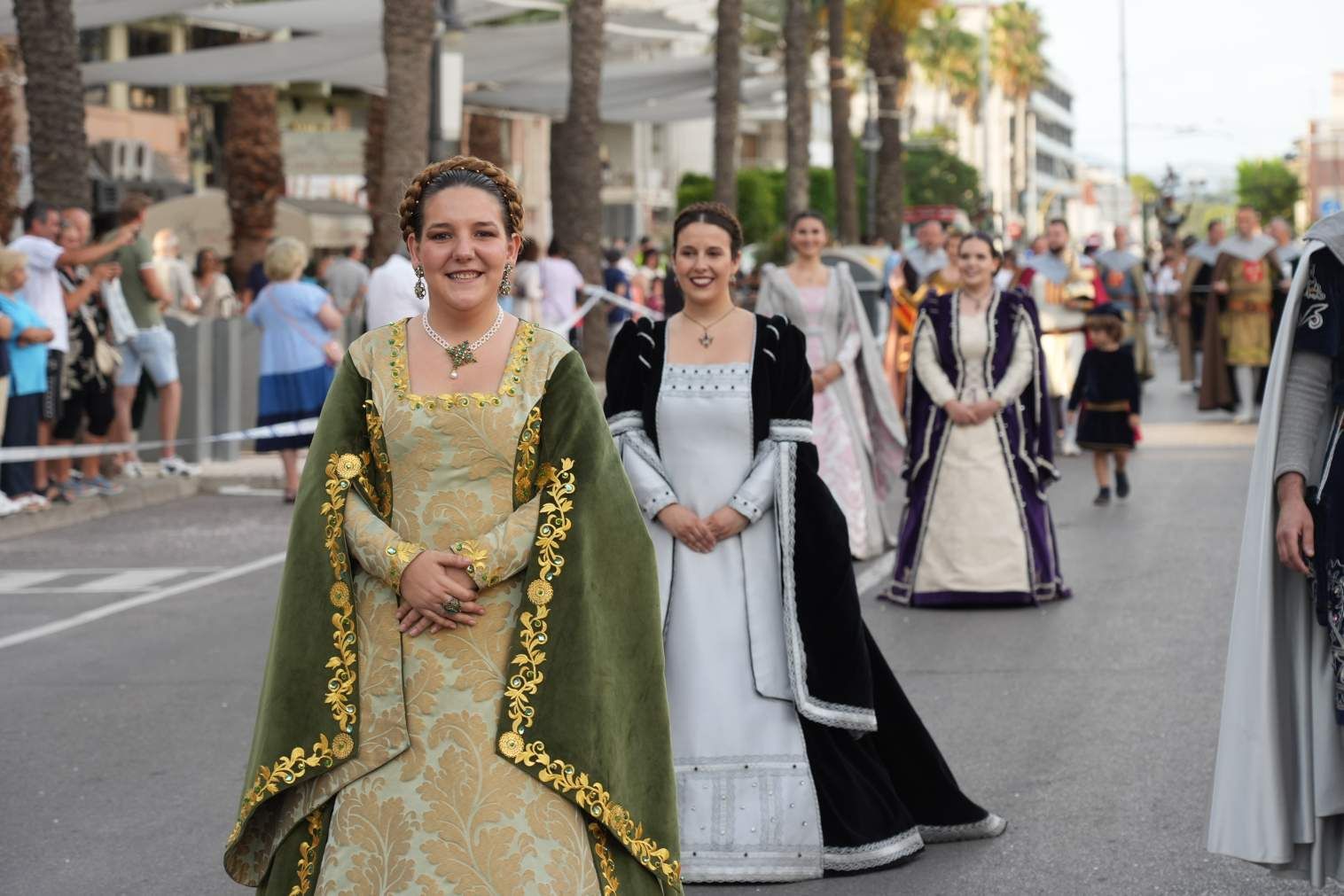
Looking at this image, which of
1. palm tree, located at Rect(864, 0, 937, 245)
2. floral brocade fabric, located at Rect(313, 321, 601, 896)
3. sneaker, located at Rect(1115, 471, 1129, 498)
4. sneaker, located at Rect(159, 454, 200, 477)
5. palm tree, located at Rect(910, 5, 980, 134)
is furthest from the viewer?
palm tree, located at Rect(910, 5, 980, 134)

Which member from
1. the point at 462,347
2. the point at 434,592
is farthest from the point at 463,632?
the point at 462,347

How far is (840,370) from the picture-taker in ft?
38.1

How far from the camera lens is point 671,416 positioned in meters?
6.58

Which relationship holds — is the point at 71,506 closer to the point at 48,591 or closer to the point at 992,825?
the point at 48,591

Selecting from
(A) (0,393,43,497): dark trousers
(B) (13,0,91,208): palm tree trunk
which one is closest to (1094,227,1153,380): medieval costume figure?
(B) (13,0,91,208): palm tree trunk

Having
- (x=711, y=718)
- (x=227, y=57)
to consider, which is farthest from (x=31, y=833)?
(x=227, y=57)

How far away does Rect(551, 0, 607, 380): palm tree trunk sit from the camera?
25703mm

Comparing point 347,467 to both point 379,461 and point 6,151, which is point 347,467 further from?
point 6,151

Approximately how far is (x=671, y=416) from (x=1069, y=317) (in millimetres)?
13465

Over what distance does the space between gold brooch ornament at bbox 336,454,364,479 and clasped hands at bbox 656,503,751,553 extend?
2.07 metres

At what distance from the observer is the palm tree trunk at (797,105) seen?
37250 mm

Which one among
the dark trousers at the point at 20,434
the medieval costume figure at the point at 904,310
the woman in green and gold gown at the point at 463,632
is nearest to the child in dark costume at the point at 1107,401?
the medieval costume figure at the point at 904,310

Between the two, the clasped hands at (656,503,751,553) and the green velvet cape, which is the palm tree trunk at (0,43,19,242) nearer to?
the clasped hands at (656,503,751,553)

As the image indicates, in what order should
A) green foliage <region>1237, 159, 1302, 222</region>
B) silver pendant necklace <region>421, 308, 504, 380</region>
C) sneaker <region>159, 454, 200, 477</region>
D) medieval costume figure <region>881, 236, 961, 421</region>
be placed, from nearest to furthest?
silver pendant necklace <region>421, 308, 504, 380</region>, medieval costume figure <region>881, 236, 961, 421</region>, sneaker <region>159, 454, 200, 477</region>, green foliage <region>1237, 159, 1302, 222</region>
